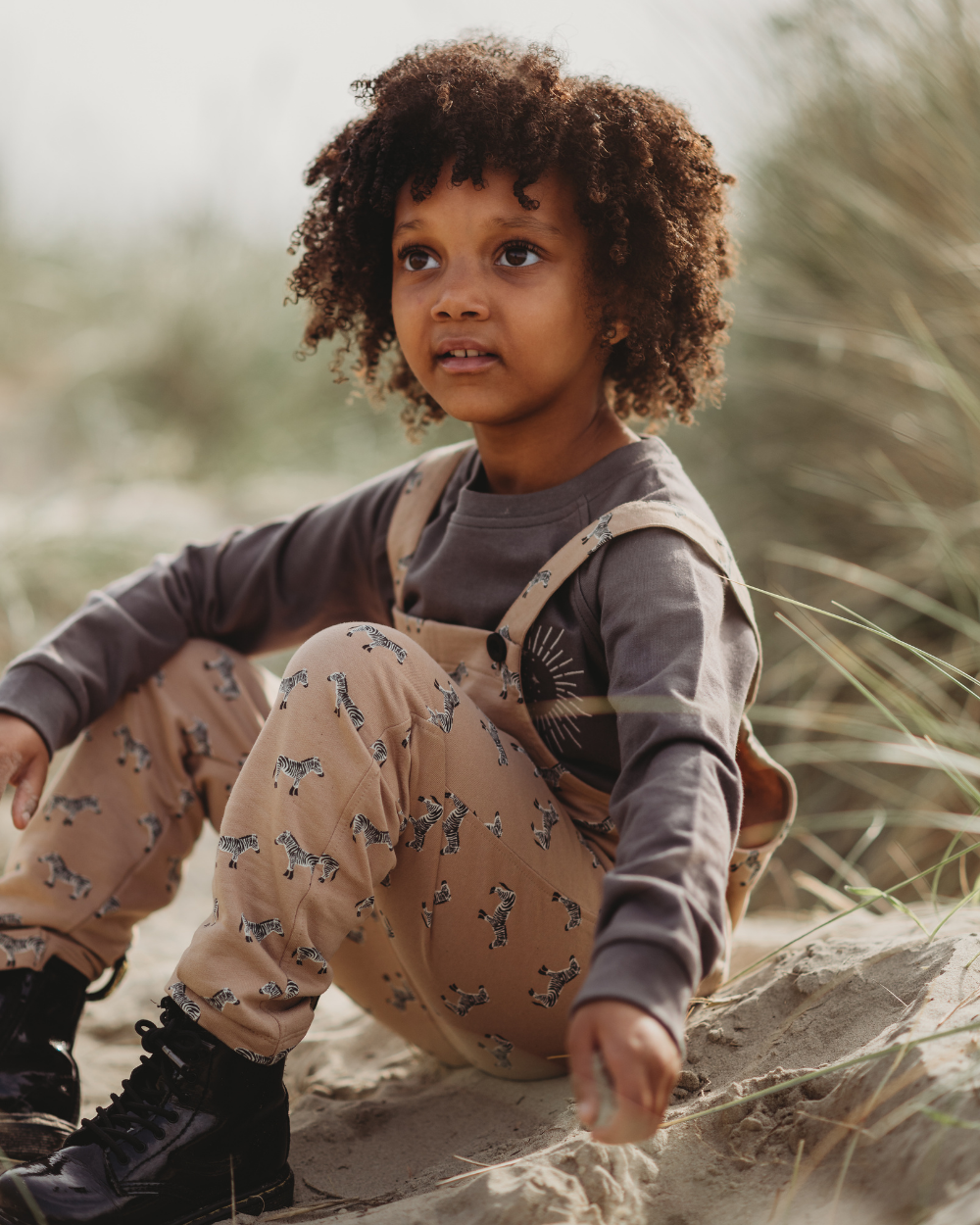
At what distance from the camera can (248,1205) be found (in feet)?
4.11

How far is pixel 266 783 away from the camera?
3.96ft

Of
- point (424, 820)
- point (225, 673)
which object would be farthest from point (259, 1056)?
point (225, 673)

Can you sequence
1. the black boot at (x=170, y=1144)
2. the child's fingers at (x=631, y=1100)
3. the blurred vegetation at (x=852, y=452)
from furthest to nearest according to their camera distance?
the blurred vegetation at (x=852, y=452) → the black boot at (x=170, y=1144) → the child's fingers at (x=631, y=1100)

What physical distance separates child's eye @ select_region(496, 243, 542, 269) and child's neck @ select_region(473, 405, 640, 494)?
20cm

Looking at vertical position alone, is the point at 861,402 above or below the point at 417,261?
below

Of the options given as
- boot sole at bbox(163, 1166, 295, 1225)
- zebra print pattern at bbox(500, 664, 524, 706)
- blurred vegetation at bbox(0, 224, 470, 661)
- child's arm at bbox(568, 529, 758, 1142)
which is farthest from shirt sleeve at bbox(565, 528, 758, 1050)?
blurred vegetation at bbox(0, 224, 470, 661)

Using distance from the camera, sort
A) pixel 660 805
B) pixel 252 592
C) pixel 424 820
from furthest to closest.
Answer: pixel 252 592
pixel 424 820
pixel 660 805

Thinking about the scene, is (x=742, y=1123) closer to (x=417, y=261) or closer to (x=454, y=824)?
(x=454, y=824)

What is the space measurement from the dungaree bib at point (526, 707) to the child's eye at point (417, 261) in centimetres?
42

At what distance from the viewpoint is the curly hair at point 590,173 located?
4.79 feet

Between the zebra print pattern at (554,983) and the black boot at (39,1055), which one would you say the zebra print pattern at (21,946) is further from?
the zebra print pattern at (554,983)

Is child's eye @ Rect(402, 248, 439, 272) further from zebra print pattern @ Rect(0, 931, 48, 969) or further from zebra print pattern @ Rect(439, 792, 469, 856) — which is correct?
zebra print pattern @ Rect(0, 931, 48, 969)

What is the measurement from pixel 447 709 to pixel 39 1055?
73 cm

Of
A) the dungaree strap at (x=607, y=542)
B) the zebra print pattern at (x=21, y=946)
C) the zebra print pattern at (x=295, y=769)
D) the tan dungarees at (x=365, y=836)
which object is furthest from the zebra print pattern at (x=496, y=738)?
the zebra print pattern at (x=21, y=946)
